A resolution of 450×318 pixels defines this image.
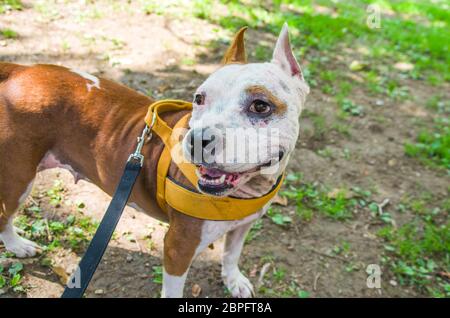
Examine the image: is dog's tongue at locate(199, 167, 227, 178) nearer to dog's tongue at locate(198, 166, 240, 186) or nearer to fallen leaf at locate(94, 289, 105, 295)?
dog's tongue at locate(198, 166, 240, 186)

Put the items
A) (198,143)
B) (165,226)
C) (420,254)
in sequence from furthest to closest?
1. (420,254)
2. (165,226)
3. (198,143)

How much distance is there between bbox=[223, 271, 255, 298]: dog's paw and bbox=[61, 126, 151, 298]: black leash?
4.79 ft

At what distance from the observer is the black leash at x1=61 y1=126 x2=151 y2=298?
2.28 meters

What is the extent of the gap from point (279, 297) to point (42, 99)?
2469 mm

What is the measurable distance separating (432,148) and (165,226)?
3.83m

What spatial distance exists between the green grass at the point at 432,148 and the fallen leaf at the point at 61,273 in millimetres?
4420

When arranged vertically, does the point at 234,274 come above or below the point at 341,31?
below

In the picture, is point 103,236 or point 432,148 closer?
point 103,236

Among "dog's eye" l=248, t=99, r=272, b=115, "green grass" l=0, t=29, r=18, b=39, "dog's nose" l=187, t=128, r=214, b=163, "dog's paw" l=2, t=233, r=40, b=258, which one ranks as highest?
"dog's eye" l=248, t=99, r=272, b=115

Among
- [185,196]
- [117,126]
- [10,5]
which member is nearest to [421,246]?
[185,196]

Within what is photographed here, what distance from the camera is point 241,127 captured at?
2.36 m

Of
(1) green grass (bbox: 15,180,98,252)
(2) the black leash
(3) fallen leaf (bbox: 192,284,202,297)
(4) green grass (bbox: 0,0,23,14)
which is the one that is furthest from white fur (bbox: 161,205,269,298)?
(4) green grass (bbox: 0,0,23,14)

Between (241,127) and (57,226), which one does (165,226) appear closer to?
(57,226)

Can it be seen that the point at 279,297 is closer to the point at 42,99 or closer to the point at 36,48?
the point at 42,99
